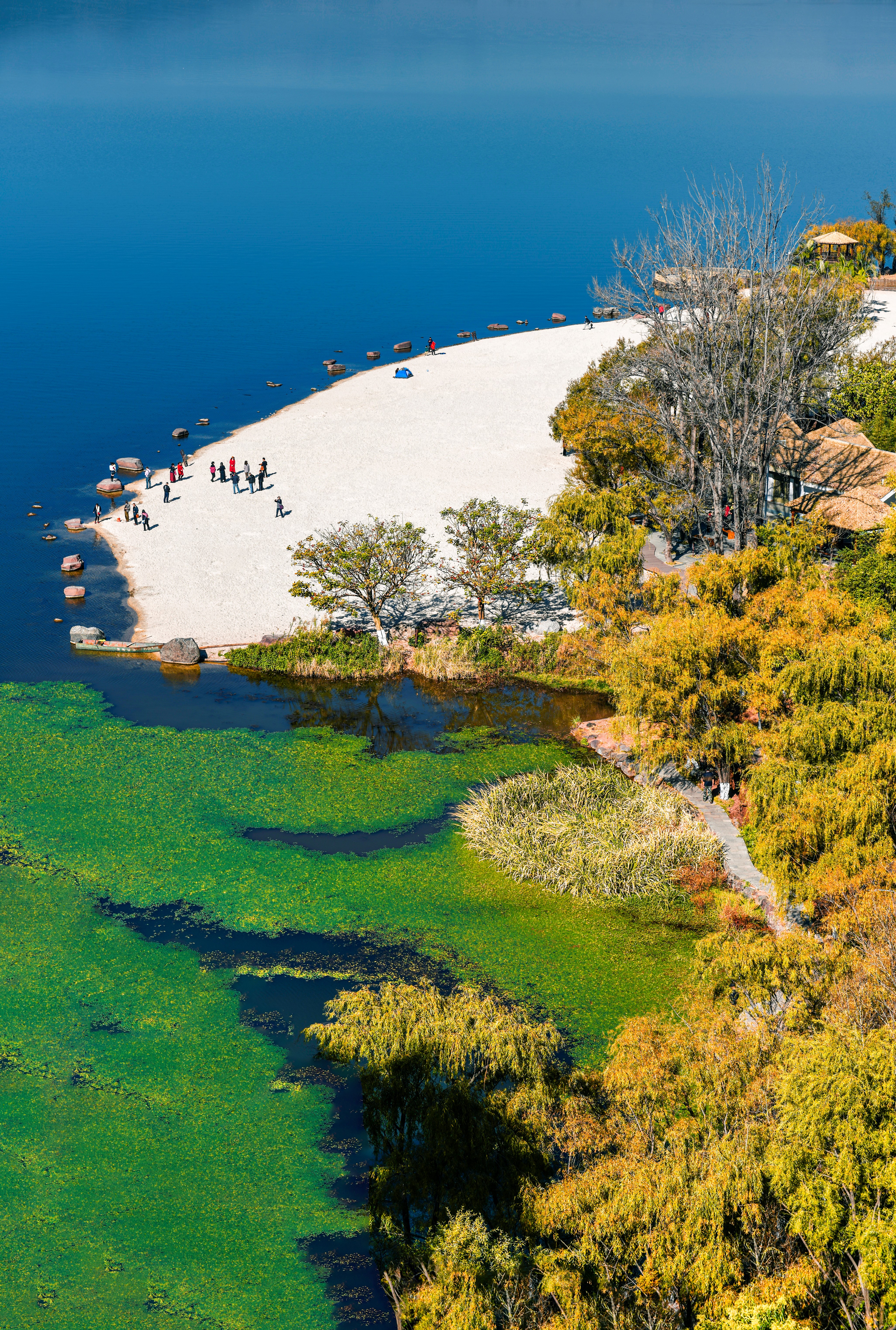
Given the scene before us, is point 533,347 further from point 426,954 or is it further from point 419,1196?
point 419,1196

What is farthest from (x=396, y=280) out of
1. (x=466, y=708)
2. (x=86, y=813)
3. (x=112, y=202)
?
(x=86, y=813)

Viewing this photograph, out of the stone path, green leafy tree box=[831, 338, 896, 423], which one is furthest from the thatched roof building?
the stone path

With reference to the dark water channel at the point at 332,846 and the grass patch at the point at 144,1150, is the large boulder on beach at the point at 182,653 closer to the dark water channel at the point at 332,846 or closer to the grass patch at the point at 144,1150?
the dark water channel at the point at 332,846

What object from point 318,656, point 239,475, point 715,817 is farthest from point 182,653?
point 715,817

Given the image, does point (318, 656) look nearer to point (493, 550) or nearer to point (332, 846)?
point (493, 550)

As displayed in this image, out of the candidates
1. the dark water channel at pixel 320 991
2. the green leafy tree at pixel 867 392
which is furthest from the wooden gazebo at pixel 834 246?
the dark water channel at pixel 320 991

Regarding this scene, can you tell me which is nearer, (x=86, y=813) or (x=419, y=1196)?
(x=419, y=1196)

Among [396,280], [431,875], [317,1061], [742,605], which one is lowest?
[317,1061]
